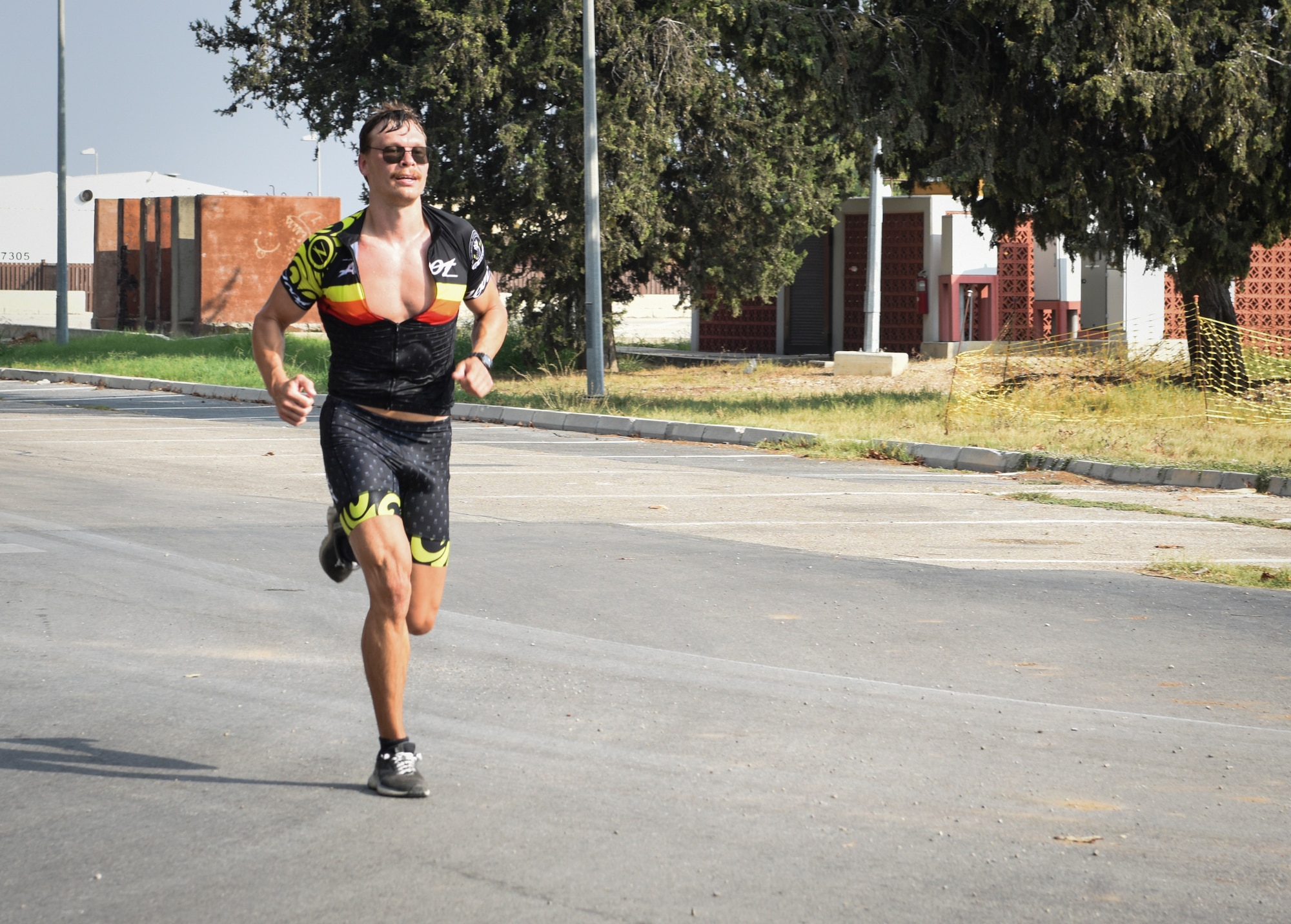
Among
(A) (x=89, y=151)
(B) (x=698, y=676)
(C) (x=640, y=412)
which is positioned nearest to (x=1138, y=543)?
(B) (x=698, y=676)

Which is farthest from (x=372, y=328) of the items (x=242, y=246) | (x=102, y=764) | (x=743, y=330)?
(x=242, y=246)

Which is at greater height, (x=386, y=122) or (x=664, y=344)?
(x=664, y=344)

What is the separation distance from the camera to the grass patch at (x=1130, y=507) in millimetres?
10930

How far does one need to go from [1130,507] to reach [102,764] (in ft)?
29.1

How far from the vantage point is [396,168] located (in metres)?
4.65

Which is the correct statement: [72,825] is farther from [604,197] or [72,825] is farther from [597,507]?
[604,197]

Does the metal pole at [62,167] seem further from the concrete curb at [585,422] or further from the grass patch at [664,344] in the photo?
the grass patch at [664,344]

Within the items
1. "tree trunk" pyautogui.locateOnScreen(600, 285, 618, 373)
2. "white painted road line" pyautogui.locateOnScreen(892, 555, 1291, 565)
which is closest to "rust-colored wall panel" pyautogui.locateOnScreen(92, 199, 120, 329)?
"tree trunk" pyautogui.locateOnScreen(600, 285, 618, 373)

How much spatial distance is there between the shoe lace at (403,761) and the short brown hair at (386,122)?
1.87 meters

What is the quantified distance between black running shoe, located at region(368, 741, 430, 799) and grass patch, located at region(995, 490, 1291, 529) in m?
8.12

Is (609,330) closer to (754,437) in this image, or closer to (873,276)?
(873,276)

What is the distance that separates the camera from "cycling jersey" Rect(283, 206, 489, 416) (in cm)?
466

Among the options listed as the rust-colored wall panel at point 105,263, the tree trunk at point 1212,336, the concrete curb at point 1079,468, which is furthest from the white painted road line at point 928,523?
the rust-colored wall panel at point 105,263

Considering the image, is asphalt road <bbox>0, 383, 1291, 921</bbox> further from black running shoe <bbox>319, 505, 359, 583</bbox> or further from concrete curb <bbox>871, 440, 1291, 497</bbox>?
concrete curb <bbox>871, 440, 1291, 497</bbox>
